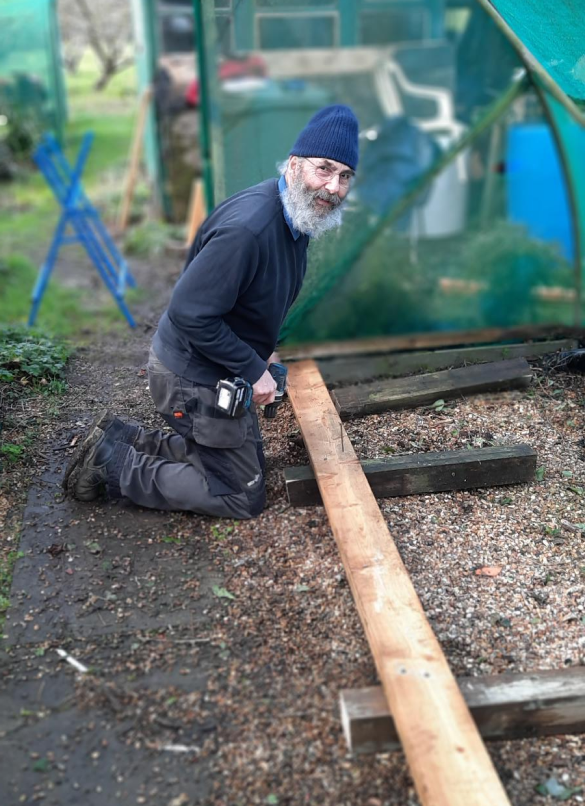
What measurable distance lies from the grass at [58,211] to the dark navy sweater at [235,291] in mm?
2731

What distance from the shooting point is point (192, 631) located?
2.98 m

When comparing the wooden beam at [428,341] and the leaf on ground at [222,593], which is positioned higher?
the leaf on ground at [222,593]

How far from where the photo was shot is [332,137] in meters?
3.33

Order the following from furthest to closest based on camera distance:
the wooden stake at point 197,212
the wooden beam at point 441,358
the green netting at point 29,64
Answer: the green netting at point 29,64 < the wooden stake at point 197,212 < the wooden beam at point 441,358

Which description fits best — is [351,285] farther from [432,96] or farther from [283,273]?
[283,273]

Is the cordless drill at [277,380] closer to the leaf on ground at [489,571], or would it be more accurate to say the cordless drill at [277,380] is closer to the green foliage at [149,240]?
the leaf on ground at [489,571]

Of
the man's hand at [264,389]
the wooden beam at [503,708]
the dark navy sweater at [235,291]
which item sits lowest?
the wooden beam at [503,708]

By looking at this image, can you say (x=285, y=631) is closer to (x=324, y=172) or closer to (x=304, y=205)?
(x=304, y=205)

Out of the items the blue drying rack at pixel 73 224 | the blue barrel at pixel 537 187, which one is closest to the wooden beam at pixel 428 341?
the blue drying rack at pixel 73 224

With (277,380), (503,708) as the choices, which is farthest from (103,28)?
(503,708)

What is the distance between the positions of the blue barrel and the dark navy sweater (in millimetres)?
6543

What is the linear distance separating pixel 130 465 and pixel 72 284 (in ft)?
20.8

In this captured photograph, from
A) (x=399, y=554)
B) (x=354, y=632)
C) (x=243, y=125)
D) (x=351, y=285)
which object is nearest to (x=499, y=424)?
(x=399, y=554)

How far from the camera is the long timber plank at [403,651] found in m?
2.22
